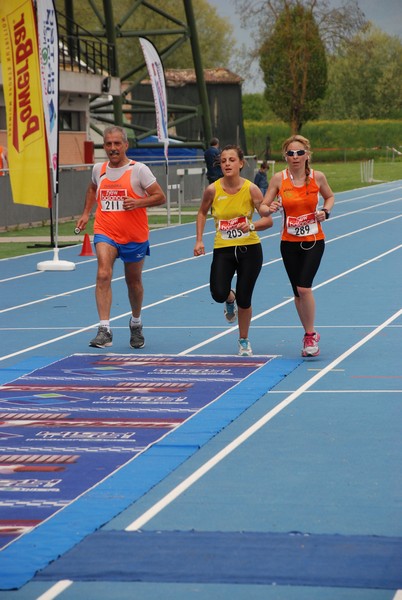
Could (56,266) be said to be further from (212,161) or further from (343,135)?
(343,135)

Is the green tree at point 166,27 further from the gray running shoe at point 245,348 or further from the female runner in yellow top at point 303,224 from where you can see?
the gray running shoe at point 245,348

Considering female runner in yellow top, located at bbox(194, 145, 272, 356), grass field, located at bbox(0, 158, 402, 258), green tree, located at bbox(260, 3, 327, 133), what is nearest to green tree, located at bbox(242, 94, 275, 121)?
green tree, located at bbox(260, 3, 327, 133)

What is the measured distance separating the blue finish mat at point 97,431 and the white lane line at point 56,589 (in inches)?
5.9

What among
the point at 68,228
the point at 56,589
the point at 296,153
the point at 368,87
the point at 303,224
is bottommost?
the point at 68,228

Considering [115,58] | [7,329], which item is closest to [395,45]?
[115,58]

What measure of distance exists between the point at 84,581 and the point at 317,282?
46.0ft

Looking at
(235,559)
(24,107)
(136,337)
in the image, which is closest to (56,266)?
(24,107)

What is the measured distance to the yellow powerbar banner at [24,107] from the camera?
2247 centimetres

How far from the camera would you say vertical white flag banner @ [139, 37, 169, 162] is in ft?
111

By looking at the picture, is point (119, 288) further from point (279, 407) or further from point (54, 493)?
point (54, 493)

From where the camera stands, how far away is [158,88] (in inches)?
1366

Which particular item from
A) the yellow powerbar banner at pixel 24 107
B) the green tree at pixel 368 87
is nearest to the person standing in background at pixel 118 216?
the yellow powerbar banner at pixel 24 107

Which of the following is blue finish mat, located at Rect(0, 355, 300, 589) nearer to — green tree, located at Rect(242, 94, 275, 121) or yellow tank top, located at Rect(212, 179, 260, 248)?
yellow tank top, located at Rect(212, 179, 260, 248)

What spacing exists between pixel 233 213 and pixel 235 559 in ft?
21.8
